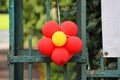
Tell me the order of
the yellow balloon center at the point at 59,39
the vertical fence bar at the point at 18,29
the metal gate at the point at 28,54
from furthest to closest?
the vertical fence bar at the point at 18,29
the metal gate at the point at 28,54
the yellow balloon center at the point at 59,39

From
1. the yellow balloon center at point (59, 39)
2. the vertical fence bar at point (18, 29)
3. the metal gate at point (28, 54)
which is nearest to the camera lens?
the yellow balloon center at point (59, 39)

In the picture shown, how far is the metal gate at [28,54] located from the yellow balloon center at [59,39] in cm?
29

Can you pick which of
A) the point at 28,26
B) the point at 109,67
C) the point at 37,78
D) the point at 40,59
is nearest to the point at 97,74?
the point at 109,67

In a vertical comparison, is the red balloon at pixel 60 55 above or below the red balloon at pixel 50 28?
below

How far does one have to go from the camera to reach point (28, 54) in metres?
3.85

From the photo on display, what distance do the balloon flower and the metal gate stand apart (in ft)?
0.58

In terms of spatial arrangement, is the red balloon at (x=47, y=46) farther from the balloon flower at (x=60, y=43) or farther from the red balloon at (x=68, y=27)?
the red balloon at (x=68, y=27)

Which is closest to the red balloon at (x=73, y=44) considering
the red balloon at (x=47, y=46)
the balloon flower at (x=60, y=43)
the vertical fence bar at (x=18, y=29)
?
the balloon flower at (x=60, y=43)

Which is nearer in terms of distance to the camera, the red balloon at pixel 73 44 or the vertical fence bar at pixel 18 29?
the red balloon at pixel 73 44

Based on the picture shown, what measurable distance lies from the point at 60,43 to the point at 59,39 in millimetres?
32

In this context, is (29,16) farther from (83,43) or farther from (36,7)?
(83,43)

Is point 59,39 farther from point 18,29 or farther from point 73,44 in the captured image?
point 18,29

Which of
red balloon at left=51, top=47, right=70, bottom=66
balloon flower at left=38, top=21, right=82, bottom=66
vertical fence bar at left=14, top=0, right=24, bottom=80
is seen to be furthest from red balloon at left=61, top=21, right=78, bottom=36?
vertical fence bar at left=14, top=0, right=24, bottom=80

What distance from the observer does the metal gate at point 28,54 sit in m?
3.77
